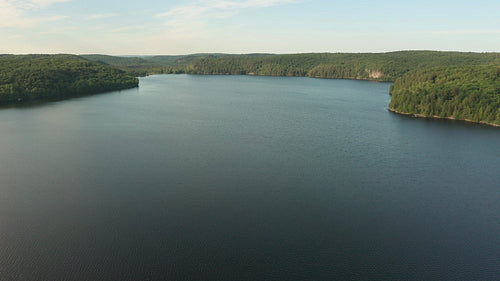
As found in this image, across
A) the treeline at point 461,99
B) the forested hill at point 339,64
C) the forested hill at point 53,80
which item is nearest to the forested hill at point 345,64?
the forested hill at point 339,64

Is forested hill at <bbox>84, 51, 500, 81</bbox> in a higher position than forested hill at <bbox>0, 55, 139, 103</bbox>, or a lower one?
higher

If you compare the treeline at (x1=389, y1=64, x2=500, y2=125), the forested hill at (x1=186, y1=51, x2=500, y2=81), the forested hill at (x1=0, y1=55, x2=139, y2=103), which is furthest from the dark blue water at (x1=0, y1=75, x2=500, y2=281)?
the forested hill at (x1=186, y1=51, x2=500, y2=81)

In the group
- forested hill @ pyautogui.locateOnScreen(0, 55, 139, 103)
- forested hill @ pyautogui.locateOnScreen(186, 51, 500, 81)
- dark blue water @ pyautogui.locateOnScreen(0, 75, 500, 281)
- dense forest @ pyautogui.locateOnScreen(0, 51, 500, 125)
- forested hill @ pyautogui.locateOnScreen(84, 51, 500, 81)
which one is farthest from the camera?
forested hill @ pyautogui.locateOnScreen(84, 51, 500, 81)

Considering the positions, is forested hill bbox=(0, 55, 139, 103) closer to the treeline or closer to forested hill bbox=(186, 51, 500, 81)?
the treeline

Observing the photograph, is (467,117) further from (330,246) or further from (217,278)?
(217,278)

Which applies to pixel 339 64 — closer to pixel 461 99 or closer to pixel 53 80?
pixel 461 99

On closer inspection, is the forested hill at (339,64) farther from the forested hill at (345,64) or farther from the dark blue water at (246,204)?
the dark blue water at (246,204)
